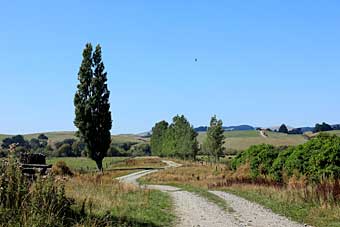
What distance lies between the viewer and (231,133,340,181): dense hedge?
76.5ft

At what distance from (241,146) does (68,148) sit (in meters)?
45.9

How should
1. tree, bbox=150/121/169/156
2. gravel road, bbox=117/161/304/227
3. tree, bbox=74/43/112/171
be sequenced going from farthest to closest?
tree, bbox=150/121/169/156 < tree, bbox=74/43/112/171 < gravel road, bbox=117/161/304/227

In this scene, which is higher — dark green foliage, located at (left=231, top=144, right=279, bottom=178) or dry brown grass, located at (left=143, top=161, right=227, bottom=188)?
dark green foliage, located at (left=231, top=144, right=279, bottom=178)

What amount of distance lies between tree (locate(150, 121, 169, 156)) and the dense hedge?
9331 cm

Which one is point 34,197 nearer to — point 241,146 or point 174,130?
point 174,130

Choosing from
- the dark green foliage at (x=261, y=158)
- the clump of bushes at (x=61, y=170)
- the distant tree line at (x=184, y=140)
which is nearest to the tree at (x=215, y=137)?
the distant tree line at (x=184, y=140)

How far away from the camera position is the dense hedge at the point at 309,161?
23.3m

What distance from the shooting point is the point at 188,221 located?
50.8 ft

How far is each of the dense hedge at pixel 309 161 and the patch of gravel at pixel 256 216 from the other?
4.90 m

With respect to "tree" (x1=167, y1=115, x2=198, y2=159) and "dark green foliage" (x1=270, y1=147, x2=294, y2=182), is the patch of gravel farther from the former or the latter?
"tree" (x1=167, y1=115, x2=198, y2=159)

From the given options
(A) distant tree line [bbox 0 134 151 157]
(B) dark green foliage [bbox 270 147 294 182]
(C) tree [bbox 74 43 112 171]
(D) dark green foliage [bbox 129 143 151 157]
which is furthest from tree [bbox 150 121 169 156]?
(B) dark green foliage [bbox 270 147 294 182]

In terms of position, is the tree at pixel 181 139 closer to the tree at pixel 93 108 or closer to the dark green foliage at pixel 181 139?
the dark green foliage at pixel 181 139

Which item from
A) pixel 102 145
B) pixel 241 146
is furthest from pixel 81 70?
pixel 241 146

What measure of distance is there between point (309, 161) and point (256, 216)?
951 cm
